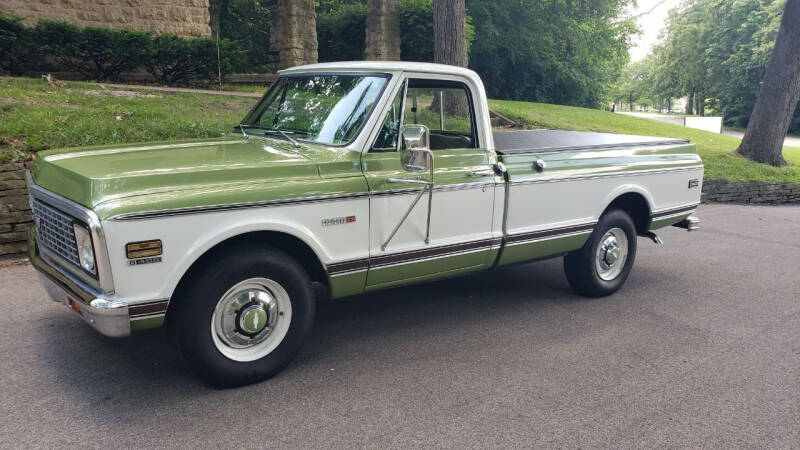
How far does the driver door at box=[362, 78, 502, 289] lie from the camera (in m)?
4.34

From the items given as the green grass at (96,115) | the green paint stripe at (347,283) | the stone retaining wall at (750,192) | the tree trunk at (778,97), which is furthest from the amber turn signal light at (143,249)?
the tree trunk at (778,97)

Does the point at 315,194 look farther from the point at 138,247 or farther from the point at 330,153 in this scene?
the point at 138,247

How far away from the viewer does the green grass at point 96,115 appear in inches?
297

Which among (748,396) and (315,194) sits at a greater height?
(315,194)

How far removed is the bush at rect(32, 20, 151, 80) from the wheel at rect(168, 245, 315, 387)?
1080 cm

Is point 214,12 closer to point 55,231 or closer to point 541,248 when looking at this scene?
point 541,248

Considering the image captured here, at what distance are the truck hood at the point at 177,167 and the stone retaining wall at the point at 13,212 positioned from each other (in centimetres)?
260

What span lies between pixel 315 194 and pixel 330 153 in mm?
397

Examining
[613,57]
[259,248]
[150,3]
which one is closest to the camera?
[259,248]

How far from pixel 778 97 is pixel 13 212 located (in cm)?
1599

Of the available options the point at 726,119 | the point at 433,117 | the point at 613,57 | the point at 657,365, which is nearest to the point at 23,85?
the point at 433,117

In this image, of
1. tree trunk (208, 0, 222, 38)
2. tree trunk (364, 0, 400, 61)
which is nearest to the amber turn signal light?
tree trunk (364, 0, 400, 61)

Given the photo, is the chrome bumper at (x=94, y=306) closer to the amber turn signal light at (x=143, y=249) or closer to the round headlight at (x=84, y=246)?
the round headlight at (x=84, y=246)

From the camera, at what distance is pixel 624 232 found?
6023mm
